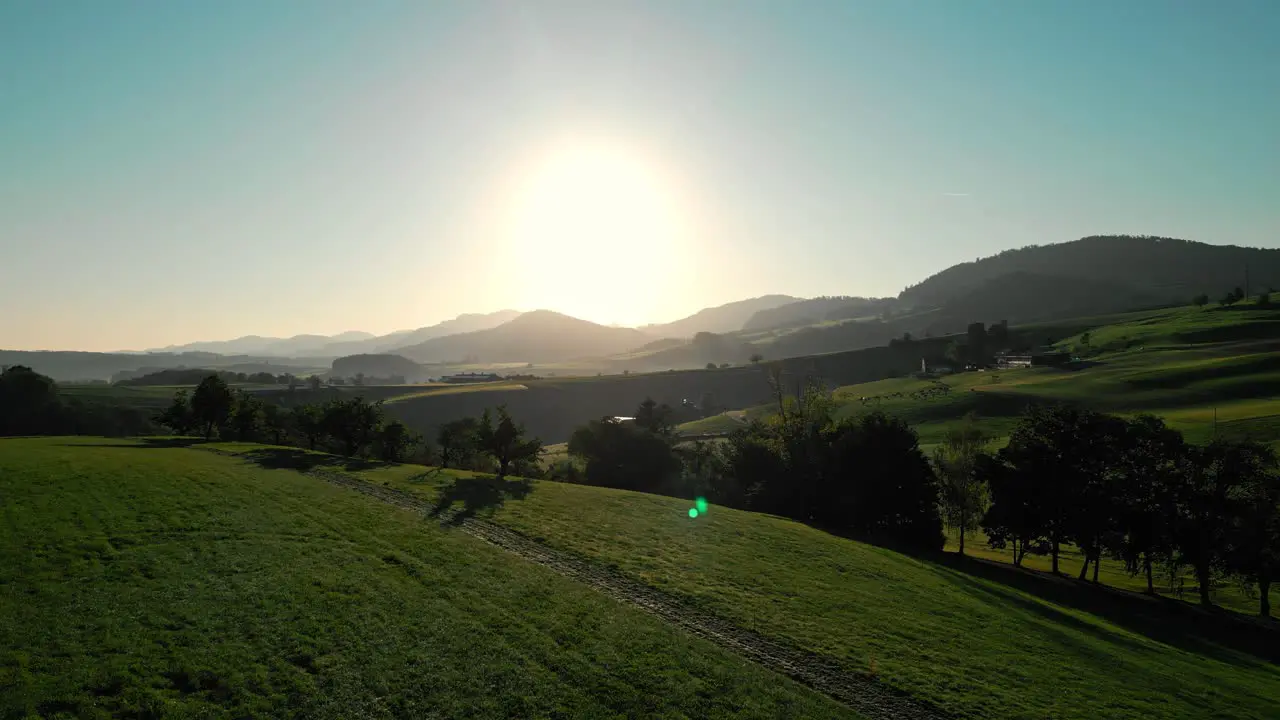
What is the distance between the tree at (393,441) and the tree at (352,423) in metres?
1.20

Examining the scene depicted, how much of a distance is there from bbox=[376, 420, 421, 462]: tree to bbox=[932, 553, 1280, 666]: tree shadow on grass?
63.1 m

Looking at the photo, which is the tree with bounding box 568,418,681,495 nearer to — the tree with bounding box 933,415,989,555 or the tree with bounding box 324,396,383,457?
the tree with bounding box 324,396,383,457

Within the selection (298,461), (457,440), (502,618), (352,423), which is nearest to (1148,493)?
(502,618)

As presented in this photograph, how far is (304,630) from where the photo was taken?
21391 millimetres

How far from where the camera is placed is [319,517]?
35.2 meters

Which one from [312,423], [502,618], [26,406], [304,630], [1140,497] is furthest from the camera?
[26,406]

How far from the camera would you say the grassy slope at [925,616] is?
1040 inches

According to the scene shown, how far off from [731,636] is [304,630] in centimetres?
1671

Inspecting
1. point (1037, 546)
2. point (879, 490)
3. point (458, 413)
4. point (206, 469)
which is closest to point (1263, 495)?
point (1037, 546)

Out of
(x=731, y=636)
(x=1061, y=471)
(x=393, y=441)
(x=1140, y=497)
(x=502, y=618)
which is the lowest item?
(x=1140, y=497)

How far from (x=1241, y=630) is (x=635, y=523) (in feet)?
158

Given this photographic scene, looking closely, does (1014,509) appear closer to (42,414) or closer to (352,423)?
(352,423)

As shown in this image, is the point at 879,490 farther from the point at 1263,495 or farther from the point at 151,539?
the point at 151,539

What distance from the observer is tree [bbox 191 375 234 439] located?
77750mm
